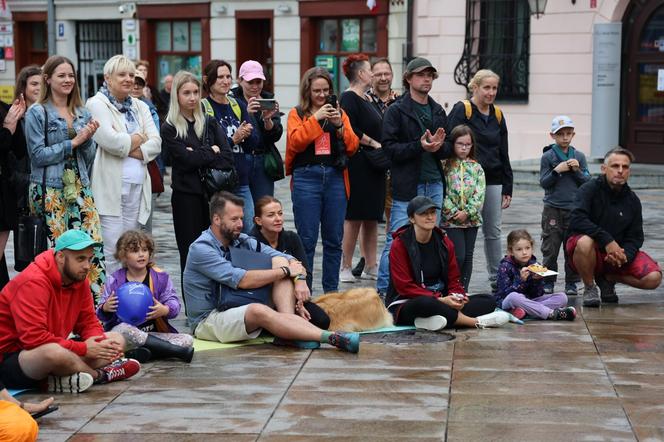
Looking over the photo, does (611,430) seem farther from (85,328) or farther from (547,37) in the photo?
(547,37)

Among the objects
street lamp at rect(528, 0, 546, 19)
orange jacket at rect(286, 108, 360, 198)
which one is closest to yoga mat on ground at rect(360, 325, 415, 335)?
orange jacket at rect(286, 108, 360, 198)

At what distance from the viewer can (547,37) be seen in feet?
75.4

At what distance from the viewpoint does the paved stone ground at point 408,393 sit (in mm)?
6445

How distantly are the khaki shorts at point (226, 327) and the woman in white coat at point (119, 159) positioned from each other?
1019 millimetres

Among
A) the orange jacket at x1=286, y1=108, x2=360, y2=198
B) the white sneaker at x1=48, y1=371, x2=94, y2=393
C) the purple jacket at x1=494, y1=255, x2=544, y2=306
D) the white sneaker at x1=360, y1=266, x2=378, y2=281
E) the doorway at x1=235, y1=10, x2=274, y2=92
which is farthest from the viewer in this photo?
the doorway at x1=235, y1=10, x2=274, y2=92

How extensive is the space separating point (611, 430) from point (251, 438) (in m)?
1.77

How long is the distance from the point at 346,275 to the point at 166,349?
11.7 ft

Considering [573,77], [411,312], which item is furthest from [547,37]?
[411,312]

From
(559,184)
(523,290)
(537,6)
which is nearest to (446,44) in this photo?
(537,6)

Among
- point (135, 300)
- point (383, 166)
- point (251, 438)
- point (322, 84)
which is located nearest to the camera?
point (251, 438)

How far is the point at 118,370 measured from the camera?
752 cm

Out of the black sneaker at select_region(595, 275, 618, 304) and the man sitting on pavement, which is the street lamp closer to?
the man sitting on pavement

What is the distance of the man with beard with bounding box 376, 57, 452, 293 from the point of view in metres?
10.2

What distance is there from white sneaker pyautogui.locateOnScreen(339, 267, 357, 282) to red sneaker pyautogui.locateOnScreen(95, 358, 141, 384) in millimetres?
3916
